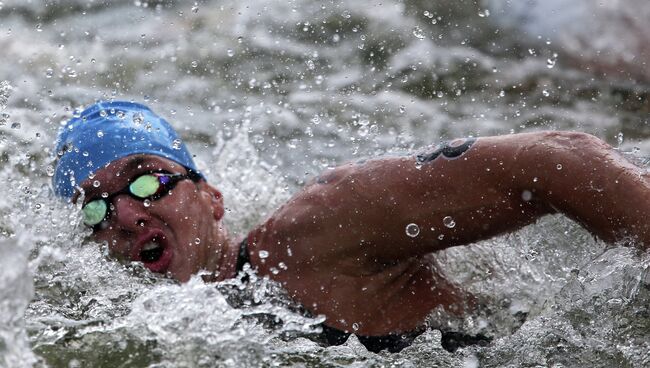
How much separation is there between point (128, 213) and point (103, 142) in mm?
381

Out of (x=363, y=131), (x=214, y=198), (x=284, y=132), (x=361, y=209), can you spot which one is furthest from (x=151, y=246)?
(x=363, y=131)

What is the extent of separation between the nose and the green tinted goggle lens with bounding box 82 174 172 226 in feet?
0.10

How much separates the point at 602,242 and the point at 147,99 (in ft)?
16.0

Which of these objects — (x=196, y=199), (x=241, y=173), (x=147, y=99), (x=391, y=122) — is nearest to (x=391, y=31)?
(x=391, y=122)

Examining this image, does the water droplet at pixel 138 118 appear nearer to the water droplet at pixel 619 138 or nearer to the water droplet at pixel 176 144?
the water droplet at pixel 176 144

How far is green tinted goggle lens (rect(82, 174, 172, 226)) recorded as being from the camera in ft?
12.6

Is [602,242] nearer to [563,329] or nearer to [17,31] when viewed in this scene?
[563,329]

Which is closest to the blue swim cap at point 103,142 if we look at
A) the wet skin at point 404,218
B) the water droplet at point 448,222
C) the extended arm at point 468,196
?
the wet skin at point 404,218

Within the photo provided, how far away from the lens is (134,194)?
3.82m

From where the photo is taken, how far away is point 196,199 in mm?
3975

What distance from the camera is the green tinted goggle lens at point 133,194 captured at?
12.6 feet

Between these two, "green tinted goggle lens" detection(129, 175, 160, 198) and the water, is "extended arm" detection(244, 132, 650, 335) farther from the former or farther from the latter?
"green tinted goggle lens" detection(129, 175, 160, 198)

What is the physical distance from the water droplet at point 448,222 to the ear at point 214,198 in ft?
4.12

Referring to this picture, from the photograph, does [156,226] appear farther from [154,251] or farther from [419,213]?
[419,213]
